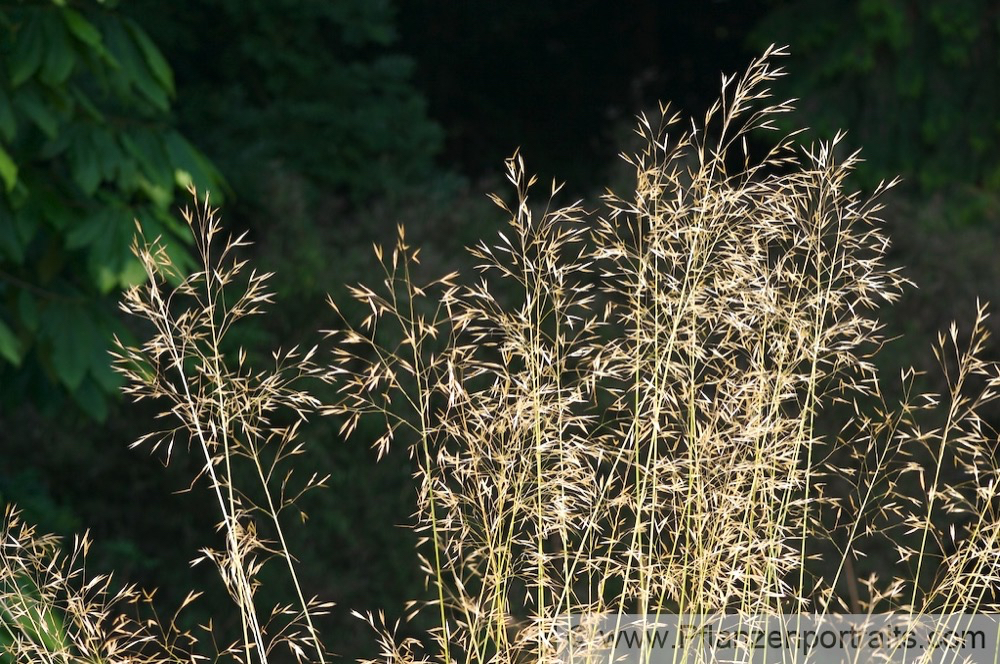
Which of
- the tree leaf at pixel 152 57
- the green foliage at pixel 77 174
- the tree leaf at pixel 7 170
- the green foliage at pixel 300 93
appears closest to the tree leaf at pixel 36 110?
the green foliage at pixel 77 174

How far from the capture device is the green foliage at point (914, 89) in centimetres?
741

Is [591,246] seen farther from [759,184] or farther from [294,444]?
[759,184]

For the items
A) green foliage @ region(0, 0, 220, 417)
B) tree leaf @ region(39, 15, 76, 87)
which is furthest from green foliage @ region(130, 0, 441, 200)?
tree leaf @ region(39, 15, 76, 87)

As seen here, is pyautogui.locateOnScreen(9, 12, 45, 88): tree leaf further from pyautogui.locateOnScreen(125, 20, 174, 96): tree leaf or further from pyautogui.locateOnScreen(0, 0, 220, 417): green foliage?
pyautogui.locateOnScreen(125, 20, 174, 96): tree leaf

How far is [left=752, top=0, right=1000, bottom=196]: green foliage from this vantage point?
7414mm

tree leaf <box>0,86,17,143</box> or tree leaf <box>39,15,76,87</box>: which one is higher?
tree leaf <box>39,15,76,87</box>

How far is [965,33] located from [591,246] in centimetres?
319

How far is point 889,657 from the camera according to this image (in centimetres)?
217

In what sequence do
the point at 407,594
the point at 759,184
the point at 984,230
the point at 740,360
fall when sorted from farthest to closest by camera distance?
the point at 984,230, the point at 740,360, the point at 407,594, the point at 759,184

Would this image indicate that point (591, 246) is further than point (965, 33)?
No

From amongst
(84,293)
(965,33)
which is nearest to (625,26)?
(965,33)

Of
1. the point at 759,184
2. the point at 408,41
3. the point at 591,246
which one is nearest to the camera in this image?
the point at 759,184

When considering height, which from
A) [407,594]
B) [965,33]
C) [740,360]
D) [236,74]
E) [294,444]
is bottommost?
[407,594]

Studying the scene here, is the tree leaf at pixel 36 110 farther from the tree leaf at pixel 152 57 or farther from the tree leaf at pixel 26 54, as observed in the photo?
the tree leaf at pixel 152 57
